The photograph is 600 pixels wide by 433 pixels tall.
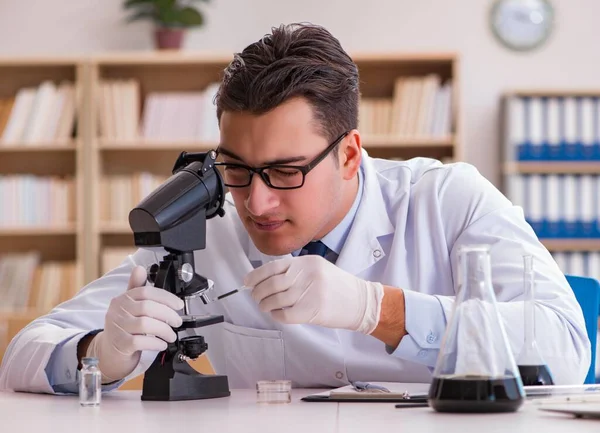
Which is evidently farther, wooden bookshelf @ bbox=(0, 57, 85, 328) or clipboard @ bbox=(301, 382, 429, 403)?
wooden bookshelf @ bbox=(0, 57, 85, 328)

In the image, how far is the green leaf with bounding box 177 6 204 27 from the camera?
447 cm

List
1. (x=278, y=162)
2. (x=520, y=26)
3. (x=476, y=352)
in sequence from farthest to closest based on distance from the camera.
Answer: (x=520, y=26)
(x=278, y=162)
(x=476, y=352)

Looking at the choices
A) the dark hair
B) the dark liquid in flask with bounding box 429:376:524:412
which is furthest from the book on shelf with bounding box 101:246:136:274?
the dark liquid in flask with bounding box 429:376:524:412

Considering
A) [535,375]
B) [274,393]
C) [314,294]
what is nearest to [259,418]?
[274,393]

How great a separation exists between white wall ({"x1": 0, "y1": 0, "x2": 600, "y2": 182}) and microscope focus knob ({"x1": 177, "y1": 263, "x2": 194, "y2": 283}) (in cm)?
347

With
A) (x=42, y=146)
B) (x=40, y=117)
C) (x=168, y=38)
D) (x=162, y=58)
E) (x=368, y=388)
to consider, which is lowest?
(x=368, y=388)

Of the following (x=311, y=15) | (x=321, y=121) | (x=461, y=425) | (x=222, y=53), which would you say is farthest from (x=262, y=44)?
(x=311, y=15)

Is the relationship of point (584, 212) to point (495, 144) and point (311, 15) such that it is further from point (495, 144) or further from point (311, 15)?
point (311, 15)

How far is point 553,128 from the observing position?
439 cm

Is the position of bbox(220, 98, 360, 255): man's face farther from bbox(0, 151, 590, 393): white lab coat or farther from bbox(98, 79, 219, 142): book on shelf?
bbox(98, 79, 219, 142): book on shelf

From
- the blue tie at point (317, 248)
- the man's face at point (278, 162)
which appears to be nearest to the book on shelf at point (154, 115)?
the blue tie at point (317, 248)

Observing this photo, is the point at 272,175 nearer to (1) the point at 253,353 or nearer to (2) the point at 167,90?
(1) the point at 253,353

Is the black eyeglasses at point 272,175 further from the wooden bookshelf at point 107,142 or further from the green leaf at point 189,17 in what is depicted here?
the green leaf at point 189,17

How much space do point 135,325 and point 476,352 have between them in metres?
0.52
